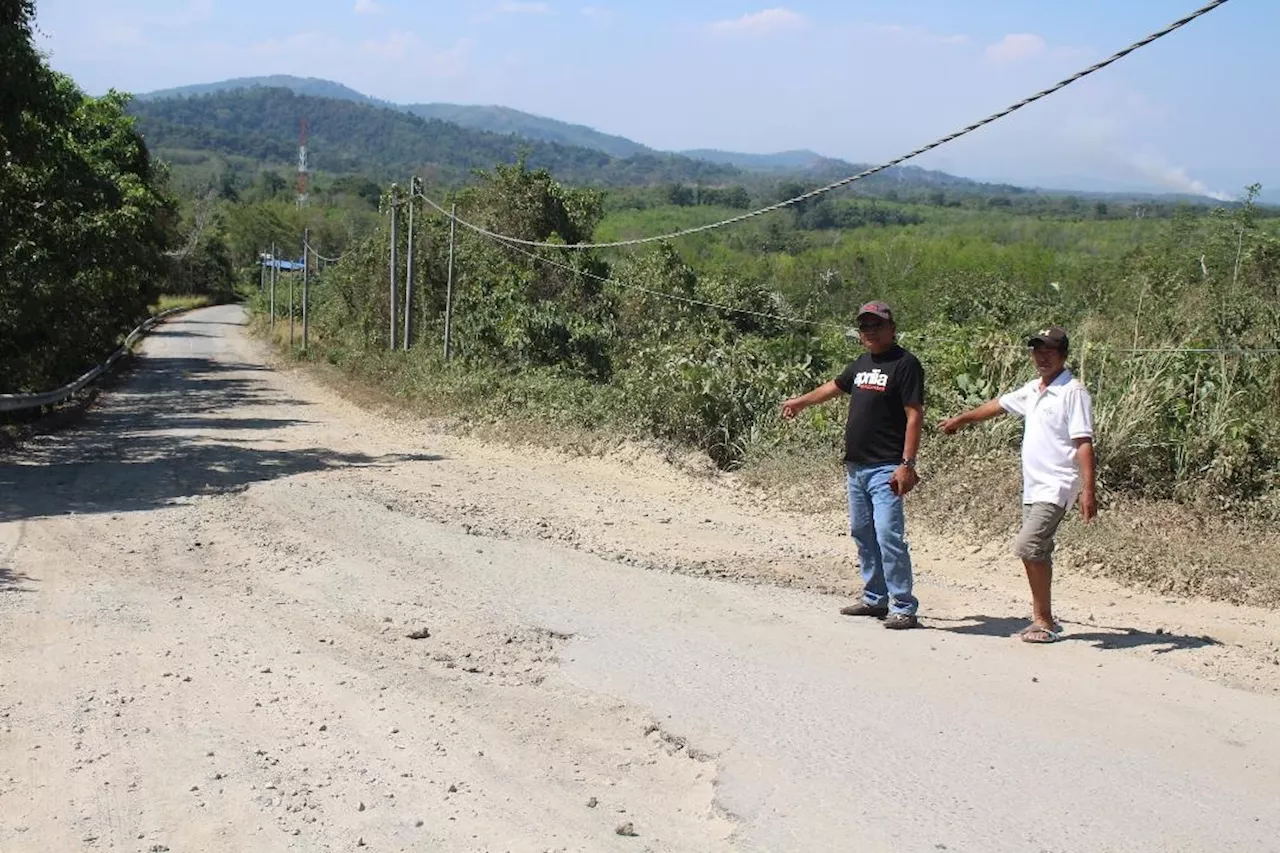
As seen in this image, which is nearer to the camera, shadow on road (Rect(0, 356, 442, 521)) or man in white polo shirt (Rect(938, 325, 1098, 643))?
man in white polo shirt (Rect(938, 325, 1098, 643))

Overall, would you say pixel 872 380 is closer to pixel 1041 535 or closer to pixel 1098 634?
pixel 1041 535

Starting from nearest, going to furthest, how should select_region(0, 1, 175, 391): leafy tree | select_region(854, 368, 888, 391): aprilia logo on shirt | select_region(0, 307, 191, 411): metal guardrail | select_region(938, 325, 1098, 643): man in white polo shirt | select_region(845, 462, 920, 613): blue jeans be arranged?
select_region(938, 325, 1098, 643): man in white polo shirt → select_region(845, 462, 920, 613): blue jeans → select_region(854, 368, 888, 391): aprilia logo on shirt → select_region(0, 1, 175, 391): leafy tree → select_region(0, 307, 191, 411): metal guardrail

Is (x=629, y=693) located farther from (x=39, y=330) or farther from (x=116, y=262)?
(x=116, y=262)

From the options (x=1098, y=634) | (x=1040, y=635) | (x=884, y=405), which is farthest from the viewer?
(x=884, y=405)

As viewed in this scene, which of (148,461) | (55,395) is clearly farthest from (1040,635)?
(55,395)

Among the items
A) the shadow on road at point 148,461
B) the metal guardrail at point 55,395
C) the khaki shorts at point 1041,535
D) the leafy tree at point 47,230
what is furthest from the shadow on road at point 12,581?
the metal guardrail at point 55,395

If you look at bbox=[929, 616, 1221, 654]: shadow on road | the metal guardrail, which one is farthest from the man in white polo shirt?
the metal guardrail

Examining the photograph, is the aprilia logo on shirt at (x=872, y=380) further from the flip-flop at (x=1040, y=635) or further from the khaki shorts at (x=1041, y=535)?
the flip-flop at (x=1040, y=635)

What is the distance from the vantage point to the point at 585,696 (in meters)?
5.43

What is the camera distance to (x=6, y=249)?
654 inches

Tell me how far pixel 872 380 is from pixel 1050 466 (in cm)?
107

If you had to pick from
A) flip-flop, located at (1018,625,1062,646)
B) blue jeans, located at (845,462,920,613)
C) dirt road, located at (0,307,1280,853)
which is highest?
blue jeans, located at (845,462,920,613)

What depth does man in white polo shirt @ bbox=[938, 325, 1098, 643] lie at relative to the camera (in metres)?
6.09

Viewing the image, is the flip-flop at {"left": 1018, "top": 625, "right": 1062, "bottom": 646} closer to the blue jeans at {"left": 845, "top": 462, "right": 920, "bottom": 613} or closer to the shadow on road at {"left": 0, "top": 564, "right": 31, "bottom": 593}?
the blue jeans at {"left": 845, "top": 462, "right": 920, "bottom": 613}
